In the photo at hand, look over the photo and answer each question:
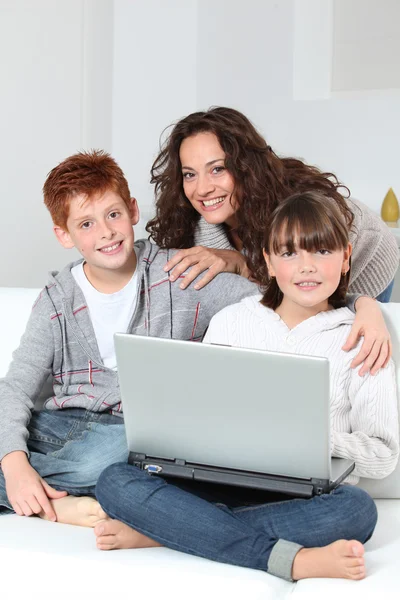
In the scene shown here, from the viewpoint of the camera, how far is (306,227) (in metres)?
1.71

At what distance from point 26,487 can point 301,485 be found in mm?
550

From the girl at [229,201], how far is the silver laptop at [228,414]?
0.54 metres

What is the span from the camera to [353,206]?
2.29m

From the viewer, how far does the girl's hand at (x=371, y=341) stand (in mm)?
1635

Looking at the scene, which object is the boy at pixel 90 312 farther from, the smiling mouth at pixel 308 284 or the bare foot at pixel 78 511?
the smiling mouth at pixel 308 284

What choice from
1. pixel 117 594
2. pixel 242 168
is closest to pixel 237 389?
pixel 117 594

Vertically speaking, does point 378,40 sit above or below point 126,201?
above

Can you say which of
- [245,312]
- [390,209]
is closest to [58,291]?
[245,312]

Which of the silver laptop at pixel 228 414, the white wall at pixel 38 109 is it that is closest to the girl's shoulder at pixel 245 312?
the silver laptop at pixel 228 414

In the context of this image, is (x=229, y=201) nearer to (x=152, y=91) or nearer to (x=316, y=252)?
(x=316, y=252)

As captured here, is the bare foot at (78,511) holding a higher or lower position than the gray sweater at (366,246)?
lower

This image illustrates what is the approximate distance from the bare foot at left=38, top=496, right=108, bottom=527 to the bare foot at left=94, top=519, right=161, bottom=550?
0.10m

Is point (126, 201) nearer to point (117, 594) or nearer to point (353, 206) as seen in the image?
point (353, 206)

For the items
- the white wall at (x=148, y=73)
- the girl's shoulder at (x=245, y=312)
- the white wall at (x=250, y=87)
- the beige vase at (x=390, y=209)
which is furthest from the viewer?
the white wall at (x=148, y=73)
